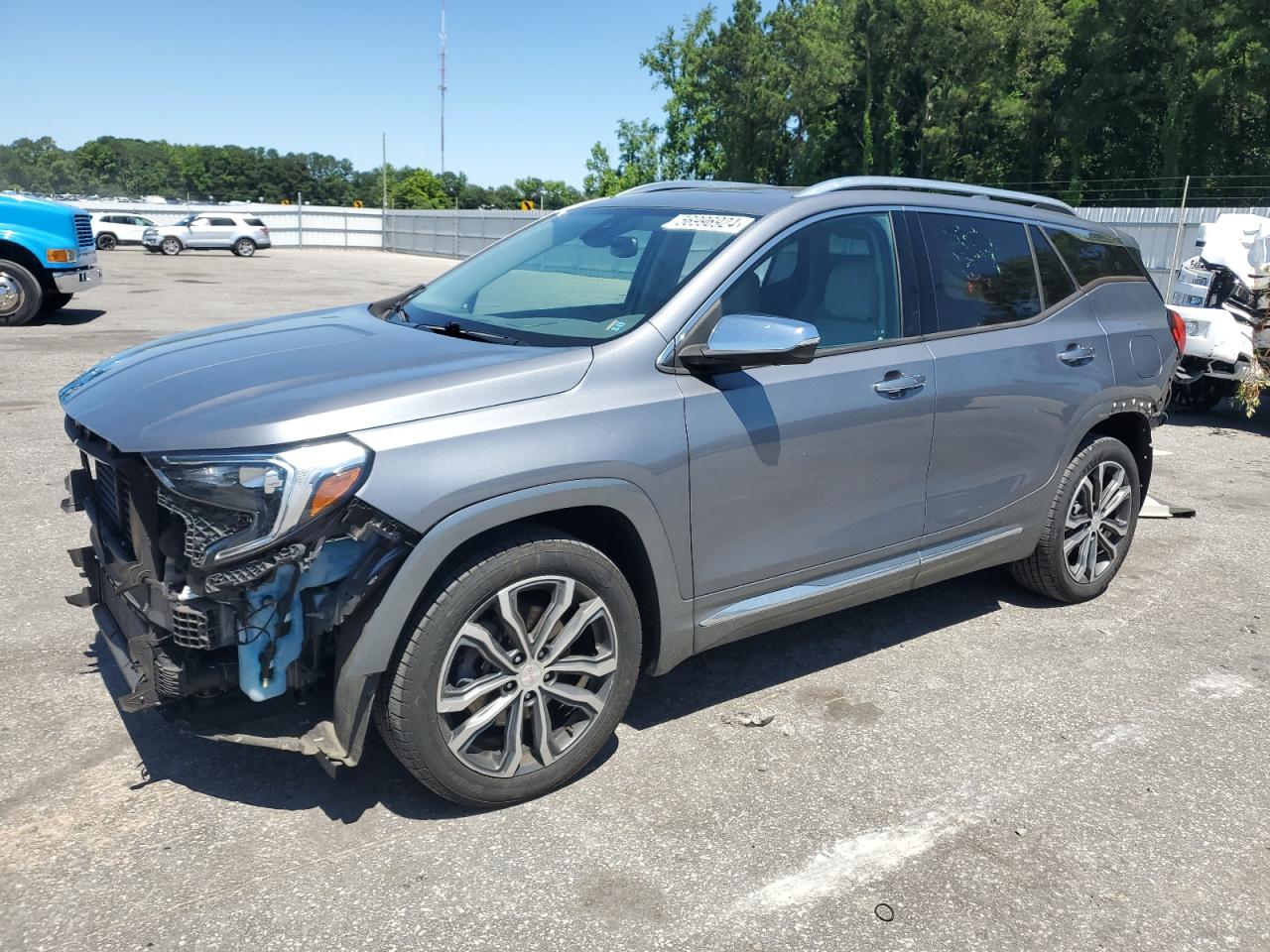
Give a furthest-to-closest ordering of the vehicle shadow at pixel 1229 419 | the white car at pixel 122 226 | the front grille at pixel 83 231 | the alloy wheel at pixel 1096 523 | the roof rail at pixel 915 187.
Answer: the white car at pixel 122 226 < the front grille at pixel 83 231 < the vehicle shadow at pixel 1229 419 < the alloy wheel at pixel 1096 523 < the roof rail at pixel 915 187

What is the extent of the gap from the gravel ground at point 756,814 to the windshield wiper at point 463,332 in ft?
4.66

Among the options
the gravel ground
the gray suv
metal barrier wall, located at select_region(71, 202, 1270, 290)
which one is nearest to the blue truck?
the gravel ground

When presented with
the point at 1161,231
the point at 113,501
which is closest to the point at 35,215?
A: the point at 113,501

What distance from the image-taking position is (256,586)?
271cm

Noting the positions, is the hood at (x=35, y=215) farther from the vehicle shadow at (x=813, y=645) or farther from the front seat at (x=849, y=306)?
the front seat at (x=849, y=306)

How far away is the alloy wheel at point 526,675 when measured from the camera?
3037mm

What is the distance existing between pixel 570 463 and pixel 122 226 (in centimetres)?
4422

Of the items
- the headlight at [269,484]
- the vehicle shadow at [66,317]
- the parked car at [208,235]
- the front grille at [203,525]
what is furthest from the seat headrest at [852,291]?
the parked car at [208,235]

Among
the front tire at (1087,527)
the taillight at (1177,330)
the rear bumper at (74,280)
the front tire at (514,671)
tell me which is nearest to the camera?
the front tire at (514,671)

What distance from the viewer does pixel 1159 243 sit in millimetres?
15352

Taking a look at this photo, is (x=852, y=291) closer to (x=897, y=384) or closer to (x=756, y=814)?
(x=897, y=384)

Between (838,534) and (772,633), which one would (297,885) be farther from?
(772,633)

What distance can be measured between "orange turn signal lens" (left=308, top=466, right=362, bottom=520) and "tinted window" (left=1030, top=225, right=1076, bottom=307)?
3297 millimetres

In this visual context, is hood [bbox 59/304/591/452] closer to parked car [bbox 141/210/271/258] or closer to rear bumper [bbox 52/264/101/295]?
rear bumper [bbox 52/264/101/295]
